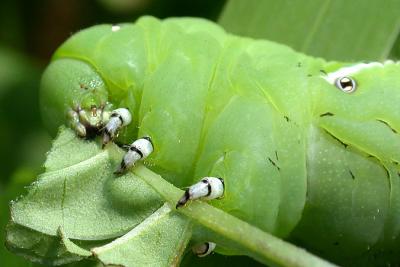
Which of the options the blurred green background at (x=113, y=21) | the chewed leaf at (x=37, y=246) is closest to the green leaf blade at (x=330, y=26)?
the blurred green background at (x=113, y=21)

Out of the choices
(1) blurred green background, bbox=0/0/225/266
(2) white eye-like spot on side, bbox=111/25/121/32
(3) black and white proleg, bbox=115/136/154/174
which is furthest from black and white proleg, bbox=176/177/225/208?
(1) blurred green background, bbox=0/0/225/266

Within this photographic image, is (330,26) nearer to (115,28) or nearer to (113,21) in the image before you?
(115,28)

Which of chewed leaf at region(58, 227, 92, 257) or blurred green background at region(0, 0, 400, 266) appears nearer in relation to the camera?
chewed leaf at region(58, 227, 92, 257)

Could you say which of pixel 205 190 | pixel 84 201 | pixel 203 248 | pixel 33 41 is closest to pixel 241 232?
pixel 205 190

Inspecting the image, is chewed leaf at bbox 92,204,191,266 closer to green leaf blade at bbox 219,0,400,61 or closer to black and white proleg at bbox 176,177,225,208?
black and white proleg at bbox 176,177,225,208

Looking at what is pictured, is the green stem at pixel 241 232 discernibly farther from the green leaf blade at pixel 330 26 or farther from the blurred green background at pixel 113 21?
the green leaf blade at pixel 330 26

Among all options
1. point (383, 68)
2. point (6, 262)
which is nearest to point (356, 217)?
point (383, 68)
